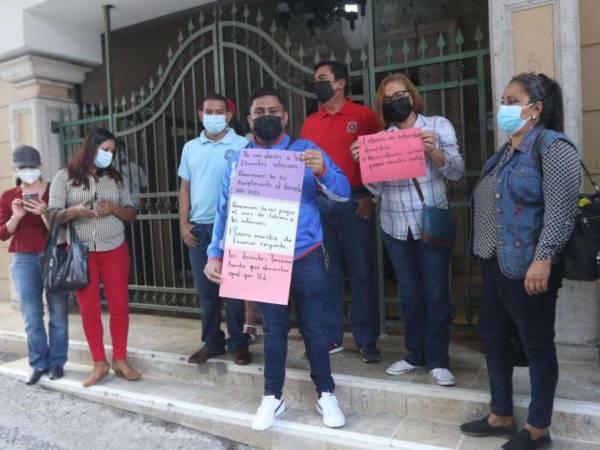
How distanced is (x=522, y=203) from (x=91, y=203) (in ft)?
8.70

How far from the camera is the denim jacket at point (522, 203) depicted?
2.37 m

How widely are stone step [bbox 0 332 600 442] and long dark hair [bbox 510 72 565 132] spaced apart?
138 cm

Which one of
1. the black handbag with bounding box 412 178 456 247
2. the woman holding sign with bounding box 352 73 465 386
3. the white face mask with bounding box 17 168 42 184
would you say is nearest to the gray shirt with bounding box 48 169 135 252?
the white face mask with bounding box 17 168 42 184

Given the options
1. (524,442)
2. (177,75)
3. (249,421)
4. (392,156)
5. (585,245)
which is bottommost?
(249,421)

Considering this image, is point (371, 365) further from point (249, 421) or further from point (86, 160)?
point (86, 160)

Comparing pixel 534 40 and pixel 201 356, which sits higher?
pixel 534 40

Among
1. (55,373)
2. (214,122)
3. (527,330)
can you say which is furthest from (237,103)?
(527,330)

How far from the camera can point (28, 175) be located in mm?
3812

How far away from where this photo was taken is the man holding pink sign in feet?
8.94

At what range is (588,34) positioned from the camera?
3.30m

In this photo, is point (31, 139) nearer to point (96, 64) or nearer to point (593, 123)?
point (96, 64)

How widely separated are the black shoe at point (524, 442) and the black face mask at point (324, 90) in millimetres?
2080

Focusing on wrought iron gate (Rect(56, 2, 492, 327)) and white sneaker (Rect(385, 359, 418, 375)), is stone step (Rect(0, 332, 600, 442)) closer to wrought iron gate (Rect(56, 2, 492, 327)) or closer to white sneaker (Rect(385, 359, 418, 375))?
white sneaker (Rect(385, 359, 418, 375))

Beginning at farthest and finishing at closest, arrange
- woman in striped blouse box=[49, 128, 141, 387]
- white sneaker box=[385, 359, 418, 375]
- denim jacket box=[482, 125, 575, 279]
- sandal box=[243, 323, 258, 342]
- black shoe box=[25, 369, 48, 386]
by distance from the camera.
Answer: sandal box=[243, 323, 258, 342], black shoe box=[25, 369, 48, 386], woman in striped blouse box=[49, 128, 141, 387], white sneaker box=[385, 359, 418, 375], denim jacket box=[482, 125, 575, 279]
